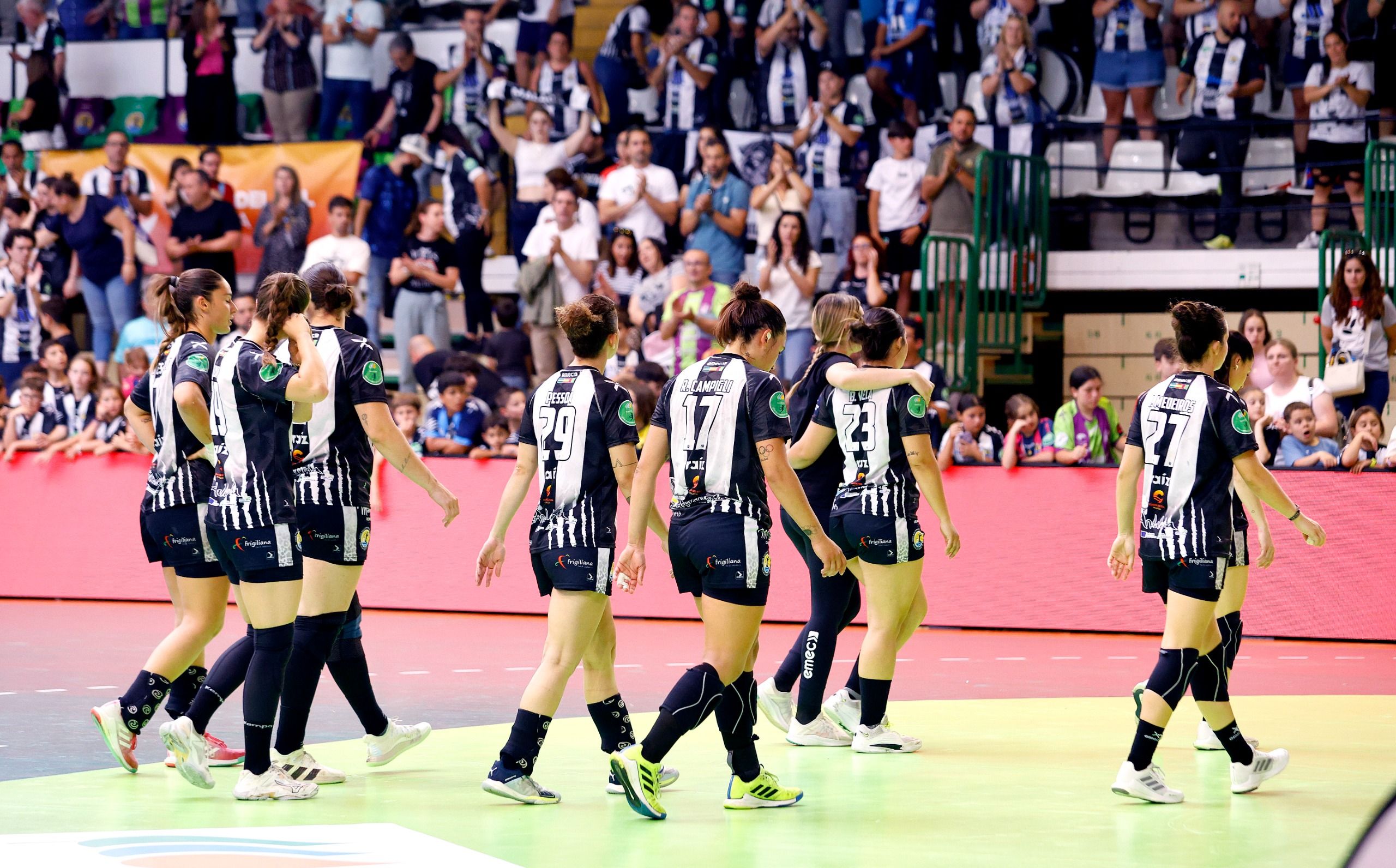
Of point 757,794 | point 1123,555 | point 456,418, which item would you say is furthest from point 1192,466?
point 456,418

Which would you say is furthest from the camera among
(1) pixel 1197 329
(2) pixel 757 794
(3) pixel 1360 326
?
(3) pixel 1360 326

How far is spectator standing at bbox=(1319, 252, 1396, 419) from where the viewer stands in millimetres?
12898

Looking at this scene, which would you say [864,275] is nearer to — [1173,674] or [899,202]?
[899,202]

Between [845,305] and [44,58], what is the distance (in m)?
13.8

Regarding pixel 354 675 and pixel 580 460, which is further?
pixel 354 675

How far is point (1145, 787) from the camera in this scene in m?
A: 6.32

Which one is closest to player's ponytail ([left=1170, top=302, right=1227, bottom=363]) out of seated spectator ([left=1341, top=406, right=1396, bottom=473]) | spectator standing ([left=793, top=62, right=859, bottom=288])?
seated spectator ([left=1341, top=406, right=1396, bottom=473])

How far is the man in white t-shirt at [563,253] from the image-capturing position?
15047mm

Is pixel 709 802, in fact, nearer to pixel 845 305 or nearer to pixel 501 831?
pixel 501 831

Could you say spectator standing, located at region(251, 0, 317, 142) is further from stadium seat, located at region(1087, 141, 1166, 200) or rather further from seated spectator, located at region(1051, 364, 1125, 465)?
seated spectator, located at region(1051, 364, 1125, 465)

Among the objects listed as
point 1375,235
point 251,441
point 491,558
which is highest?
point 1375,235

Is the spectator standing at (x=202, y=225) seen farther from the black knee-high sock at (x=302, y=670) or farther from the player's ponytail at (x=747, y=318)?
the player's ponytail at (x=747, y=318)

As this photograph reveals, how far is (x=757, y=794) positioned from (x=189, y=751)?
2107 millimetres

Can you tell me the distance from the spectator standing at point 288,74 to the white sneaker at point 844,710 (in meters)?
11.6
